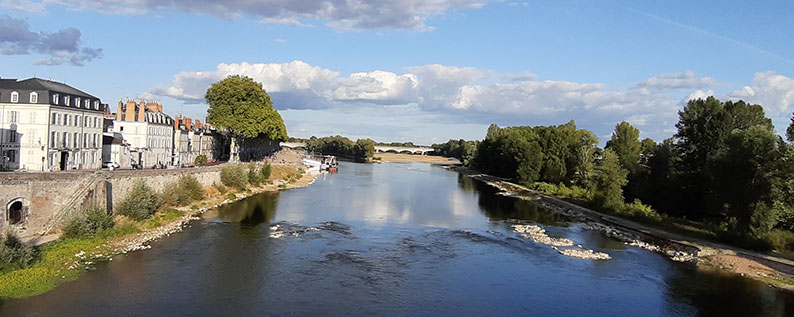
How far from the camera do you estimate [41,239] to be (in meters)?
25.1

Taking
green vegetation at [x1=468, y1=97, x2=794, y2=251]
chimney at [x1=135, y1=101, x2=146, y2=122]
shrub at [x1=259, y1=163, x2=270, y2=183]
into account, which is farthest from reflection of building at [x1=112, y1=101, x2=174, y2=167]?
green vegetation at [x1=468, y1=97, x2=794, y2=251]

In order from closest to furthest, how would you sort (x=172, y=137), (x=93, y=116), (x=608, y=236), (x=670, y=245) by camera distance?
(x=670, y=245)
(x=608, y=236)
(x=93, y=116)
(x=172, y=137)

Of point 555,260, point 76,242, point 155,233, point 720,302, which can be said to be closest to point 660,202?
point 555,260

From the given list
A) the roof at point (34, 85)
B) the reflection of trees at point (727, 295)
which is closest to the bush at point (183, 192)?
the roof at point (34, 85)

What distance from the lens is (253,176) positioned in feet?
189

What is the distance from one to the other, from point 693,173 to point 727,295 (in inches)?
1013

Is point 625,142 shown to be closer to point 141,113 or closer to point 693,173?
point 693,173

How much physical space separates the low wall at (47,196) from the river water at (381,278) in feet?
15.6

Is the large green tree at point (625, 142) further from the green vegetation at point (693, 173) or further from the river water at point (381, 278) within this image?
the river water at point (381, 278)

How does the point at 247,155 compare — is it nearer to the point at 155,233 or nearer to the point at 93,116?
the point at 93,116

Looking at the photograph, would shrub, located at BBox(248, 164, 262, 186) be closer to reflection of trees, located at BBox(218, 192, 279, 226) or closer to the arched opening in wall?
reflection of trees, located at BBox(218, 192, 279, 226)

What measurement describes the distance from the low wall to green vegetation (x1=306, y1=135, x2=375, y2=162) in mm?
127937

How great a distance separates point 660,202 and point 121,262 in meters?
44.2

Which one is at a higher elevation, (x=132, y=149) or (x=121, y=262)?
(x=132, y=149)
